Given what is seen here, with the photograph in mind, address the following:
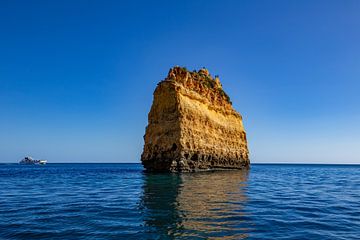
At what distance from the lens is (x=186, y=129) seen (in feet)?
127

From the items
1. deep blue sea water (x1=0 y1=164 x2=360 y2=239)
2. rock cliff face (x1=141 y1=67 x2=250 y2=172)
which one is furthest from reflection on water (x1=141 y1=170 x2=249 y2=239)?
rock cliff face (x1=141 y1=67 x2=250 y2=172)

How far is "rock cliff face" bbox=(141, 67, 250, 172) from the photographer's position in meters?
38.2

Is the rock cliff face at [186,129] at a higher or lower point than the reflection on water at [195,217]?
higher

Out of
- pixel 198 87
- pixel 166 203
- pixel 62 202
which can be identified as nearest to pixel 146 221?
pixel 166 203

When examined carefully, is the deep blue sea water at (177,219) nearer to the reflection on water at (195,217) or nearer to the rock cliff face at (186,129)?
the reflection on water at (195,217)

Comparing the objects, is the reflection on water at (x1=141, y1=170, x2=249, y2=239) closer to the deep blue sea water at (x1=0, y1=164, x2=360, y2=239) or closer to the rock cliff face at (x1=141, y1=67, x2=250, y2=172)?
the deep blue sea water at (x1=0, y1=164, x2=360, y2=239)

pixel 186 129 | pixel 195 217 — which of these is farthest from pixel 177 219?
pixel 186 129

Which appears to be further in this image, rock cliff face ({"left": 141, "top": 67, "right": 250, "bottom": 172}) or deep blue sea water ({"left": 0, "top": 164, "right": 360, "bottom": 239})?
rock cliff face ({"left": 141, "top": 67, "right": 250, "bottom": 172})

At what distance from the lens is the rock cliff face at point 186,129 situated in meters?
38.2

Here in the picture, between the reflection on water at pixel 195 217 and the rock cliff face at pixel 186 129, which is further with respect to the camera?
the rock cliff face at pixel 186 129

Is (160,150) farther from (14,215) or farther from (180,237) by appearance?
(180,237)

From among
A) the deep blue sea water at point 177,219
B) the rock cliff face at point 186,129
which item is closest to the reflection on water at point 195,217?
the deep blue sea water at point 177,219

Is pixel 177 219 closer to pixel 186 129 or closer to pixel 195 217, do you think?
pixel 195 217

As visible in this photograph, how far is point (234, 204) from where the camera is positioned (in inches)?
539
